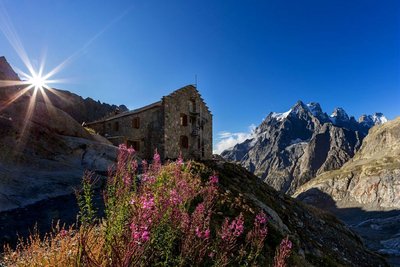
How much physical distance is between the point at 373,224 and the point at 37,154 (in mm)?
94374

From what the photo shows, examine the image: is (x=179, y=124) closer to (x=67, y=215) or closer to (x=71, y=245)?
(x=67, y=215)

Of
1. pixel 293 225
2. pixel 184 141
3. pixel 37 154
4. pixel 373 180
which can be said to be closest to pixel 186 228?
pixel 293 225

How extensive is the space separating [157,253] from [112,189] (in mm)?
1431

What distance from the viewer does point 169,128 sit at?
125 ft

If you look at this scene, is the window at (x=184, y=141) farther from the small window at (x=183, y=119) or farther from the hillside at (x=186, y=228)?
the hillside at (x=186, y=228)

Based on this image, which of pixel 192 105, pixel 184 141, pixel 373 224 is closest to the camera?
pixel 184 141

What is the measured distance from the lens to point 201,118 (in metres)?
42.5

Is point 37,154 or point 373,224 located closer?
point 37,154

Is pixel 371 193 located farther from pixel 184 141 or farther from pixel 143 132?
pixel 143 132

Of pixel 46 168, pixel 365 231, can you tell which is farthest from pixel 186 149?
pixel 365 231

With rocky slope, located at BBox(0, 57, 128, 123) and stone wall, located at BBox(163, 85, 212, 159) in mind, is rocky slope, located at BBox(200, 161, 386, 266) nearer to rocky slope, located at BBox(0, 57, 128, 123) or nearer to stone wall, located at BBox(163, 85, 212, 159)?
stone wall, located at BBox(163, 85, 212, 159)

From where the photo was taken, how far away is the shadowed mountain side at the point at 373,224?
194 feet

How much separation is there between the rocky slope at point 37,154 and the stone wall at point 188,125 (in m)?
13.6

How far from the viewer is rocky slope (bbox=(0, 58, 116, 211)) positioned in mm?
14328
